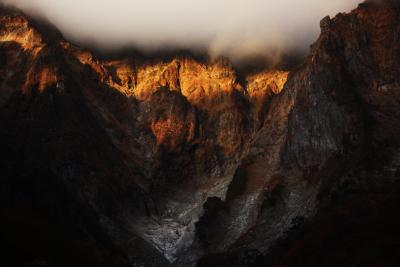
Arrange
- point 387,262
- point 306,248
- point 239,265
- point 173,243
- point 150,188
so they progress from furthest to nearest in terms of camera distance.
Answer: point 150,188 < point 173,243 < point 239,265 < point 306,248 < point 387,262

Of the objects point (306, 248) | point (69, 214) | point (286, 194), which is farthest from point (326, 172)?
point (69, 214)

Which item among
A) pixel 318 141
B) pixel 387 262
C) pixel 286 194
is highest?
pixel 318 141

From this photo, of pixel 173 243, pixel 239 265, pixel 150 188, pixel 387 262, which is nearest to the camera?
pixel 387 262

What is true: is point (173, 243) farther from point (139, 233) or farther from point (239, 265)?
point (239, 265)

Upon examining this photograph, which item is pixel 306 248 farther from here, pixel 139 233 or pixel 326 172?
pixel 139 233

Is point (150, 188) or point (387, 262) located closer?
point (387, 262)

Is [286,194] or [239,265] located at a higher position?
[286,194]
